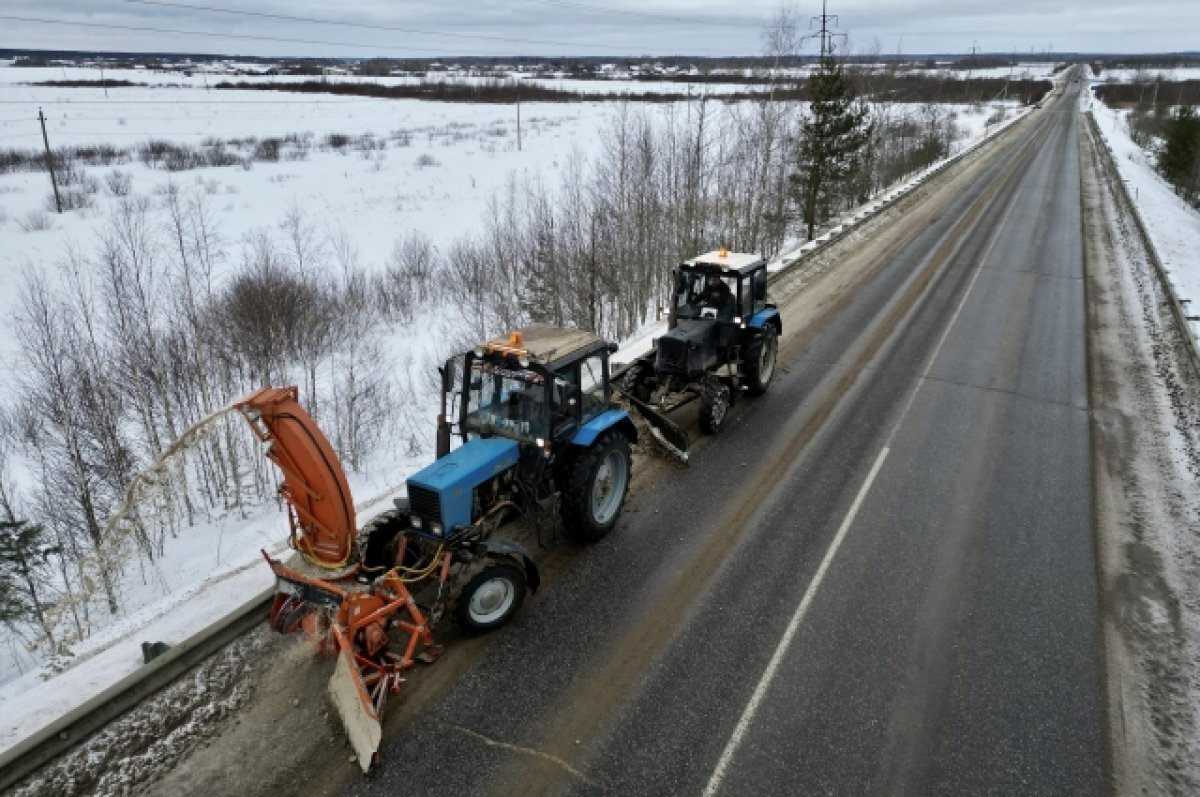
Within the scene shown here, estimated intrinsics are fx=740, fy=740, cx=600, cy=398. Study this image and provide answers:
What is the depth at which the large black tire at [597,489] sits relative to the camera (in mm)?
8062

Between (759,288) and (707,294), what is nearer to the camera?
(707,294)

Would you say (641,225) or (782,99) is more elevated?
(782,99)

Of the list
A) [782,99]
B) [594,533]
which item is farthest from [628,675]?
[782,99]

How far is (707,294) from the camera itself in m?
12.1

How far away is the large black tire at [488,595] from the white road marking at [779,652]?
2.36 meters

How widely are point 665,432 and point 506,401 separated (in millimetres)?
3673

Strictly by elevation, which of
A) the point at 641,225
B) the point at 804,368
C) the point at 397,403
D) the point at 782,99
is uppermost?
the point at 782,99

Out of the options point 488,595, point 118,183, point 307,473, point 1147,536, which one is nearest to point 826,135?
point 1147,536

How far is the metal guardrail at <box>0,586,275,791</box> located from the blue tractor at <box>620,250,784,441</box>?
19.5ft

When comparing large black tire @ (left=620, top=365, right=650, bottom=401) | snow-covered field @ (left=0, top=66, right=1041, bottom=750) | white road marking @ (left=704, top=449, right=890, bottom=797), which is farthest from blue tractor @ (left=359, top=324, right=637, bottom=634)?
large black tire @ (left=620, top=365, right=650, bottom=401)

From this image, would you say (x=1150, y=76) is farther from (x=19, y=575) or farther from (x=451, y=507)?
(x=19, y=575)

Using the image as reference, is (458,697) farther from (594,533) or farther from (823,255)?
(823,255)

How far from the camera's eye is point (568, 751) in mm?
5863

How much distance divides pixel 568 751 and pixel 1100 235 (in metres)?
28.4
